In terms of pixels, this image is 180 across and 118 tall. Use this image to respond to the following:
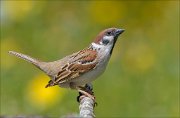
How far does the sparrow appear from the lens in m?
6.02

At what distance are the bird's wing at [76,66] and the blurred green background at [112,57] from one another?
95.2 inches

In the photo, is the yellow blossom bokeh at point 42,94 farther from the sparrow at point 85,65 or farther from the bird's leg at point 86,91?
the bird's leg at point 86,91

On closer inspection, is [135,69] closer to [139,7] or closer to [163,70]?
[163,70]

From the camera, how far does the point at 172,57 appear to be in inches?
386

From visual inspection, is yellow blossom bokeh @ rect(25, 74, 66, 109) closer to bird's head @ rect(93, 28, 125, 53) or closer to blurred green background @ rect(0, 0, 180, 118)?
blurred green background @ rect(0, 0, 180, 118)

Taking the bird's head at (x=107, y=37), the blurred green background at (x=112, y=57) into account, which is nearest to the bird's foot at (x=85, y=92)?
the bird's head at (x=107, y=37)

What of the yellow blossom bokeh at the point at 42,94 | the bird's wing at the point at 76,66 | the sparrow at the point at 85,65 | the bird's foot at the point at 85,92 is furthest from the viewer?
the yellow blossom bokeh at the point at 42,94

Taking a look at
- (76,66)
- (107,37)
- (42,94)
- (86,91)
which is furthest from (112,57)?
(107,37)

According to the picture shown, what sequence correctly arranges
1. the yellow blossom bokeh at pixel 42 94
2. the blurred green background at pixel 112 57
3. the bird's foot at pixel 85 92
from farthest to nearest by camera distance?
the yellow blossom bokeh at pixel 42 94 < the blurred green background at pixel 112 57 < the bird's foot at pixel 85 92

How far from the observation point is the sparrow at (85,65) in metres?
6.02

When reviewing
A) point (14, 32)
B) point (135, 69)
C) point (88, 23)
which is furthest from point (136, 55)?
point (14, 32)

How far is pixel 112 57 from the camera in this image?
32.2 feet

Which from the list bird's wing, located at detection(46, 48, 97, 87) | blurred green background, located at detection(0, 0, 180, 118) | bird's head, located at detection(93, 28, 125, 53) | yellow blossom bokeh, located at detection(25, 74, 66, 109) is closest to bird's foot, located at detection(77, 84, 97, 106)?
bird's wing, located at detection(46, 48, 97, 87)

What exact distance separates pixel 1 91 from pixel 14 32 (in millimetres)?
1497
